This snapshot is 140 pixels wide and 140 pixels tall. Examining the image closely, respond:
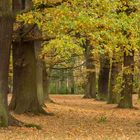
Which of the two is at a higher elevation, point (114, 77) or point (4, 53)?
point (4, 53)

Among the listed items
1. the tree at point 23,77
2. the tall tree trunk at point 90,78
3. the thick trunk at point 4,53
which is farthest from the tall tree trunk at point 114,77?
the thick trunk at point 4,53

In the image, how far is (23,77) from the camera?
19078 mm

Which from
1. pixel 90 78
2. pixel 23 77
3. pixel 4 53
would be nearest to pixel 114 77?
pixel 23 77

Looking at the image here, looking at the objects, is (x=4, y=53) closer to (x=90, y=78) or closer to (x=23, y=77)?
(x=23, y=77)

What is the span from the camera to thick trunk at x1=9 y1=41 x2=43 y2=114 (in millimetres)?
19062

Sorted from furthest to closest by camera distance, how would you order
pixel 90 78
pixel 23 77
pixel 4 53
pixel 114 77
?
pixel 90 78, pixel 114 77, pixel 23 77, pixel 4 53

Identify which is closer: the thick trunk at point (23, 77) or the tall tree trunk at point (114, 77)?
the thick trunk at point (23, 77)

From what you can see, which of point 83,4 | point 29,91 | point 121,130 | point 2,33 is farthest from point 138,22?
point 29,91

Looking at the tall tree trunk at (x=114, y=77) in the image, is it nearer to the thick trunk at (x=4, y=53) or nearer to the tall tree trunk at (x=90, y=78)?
the tall tree trunk at (x=90, y=78)

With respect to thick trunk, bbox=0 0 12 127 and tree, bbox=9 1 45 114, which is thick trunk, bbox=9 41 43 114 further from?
thick trunk, bbox=0 0 12 127

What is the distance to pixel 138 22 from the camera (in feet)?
50.0

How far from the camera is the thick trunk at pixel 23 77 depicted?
1906 cm

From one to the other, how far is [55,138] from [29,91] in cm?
700

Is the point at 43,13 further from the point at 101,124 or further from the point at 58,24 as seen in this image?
the point at 101,124
